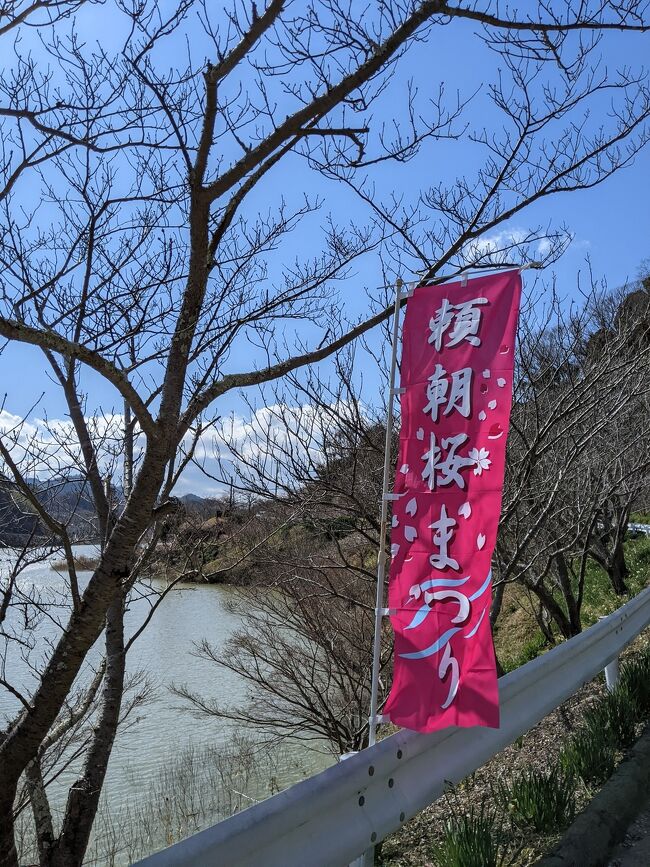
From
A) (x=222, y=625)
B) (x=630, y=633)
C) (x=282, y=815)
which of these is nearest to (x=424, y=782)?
(x=282, y=815)

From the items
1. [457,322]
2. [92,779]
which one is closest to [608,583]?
[92,779]

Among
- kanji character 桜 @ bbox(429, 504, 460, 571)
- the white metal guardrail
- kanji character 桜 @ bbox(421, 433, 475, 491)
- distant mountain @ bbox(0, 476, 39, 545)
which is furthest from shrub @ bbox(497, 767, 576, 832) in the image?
distant mountain @ bbox(0, 476, 39, 545)

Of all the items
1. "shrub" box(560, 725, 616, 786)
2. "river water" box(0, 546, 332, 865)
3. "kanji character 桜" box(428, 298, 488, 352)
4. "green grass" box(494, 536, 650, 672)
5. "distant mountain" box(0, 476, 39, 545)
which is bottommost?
"river water" box(0, 546, 332, 865)

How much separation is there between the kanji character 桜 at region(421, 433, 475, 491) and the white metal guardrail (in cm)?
89

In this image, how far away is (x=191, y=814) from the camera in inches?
310

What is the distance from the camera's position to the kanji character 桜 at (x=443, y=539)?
281 cm

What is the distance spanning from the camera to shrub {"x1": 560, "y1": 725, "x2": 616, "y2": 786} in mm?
3213

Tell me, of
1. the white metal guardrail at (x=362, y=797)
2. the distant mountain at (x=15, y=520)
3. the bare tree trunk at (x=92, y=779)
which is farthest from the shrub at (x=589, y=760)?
the distant mountain at (x=15, y=520)

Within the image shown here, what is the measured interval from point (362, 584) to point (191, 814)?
3311 mm

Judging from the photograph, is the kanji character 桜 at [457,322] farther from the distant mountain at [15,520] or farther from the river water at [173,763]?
the river water at [173,763]

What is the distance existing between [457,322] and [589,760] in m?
2.16

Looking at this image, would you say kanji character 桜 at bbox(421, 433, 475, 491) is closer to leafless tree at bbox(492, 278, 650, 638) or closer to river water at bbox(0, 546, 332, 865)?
leafless tree at bbox(492, 278, 650, 638)

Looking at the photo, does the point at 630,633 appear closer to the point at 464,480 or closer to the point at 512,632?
the point at 464,480

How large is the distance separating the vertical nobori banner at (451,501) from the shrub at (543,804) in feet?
1.78
